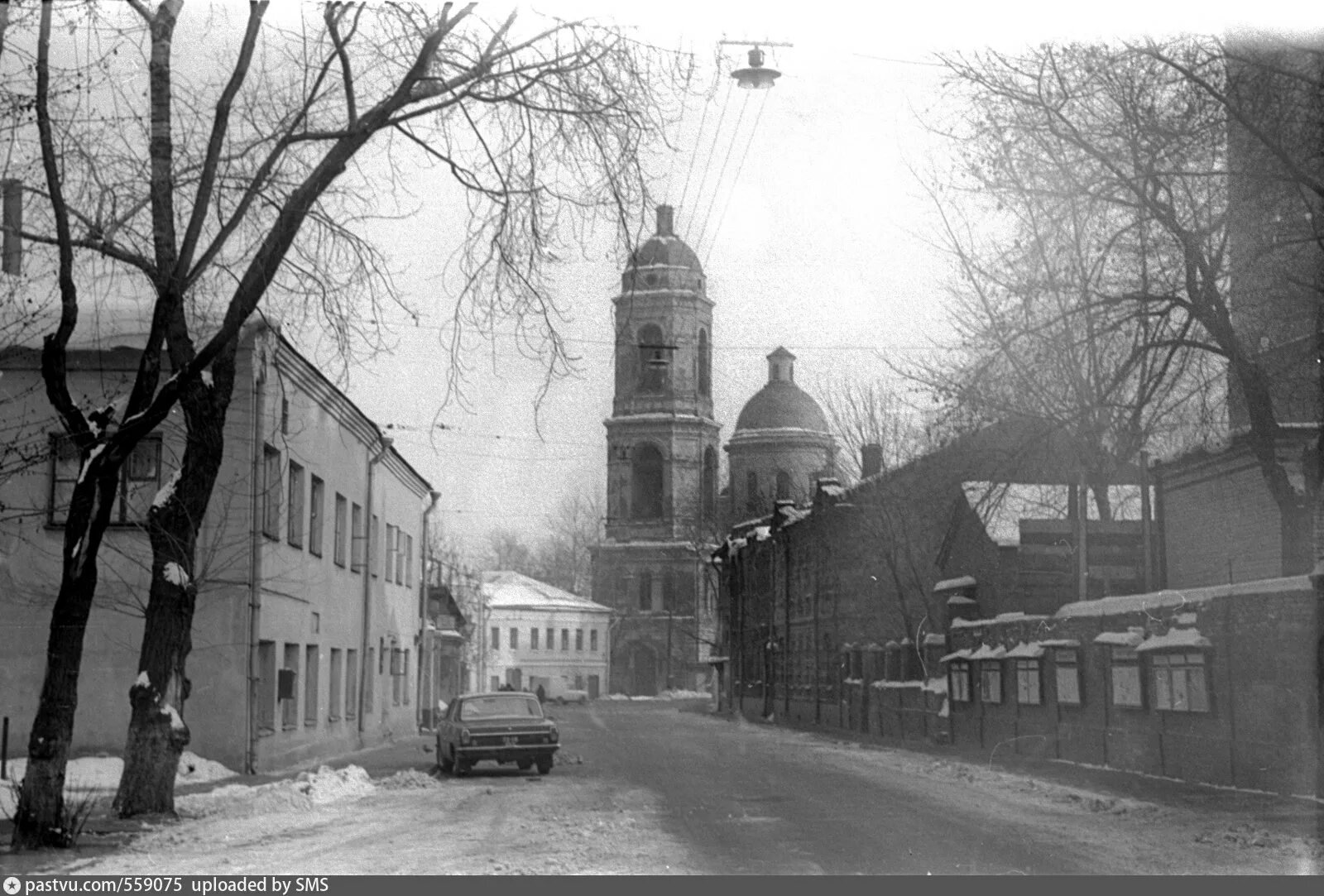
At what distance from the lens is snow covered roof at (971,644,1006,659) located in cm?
2878

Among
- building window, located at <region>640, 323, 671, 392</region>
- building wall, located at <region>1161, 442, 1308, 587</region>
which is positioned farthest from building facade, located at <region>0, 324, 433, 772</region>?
building wall, located at <region>1161, 442, 1308, 587</region>

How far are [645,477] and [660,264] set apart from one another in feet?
51.5

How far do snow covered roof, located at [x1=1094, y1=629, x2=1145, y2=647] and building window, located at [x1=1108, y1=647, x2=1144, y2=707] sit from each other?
172mm

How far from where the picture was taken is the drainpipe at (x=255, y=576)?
2345 cm

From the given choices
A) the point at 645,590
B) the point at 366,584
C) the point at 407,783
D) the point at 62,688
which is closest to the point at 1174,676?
the point at 407,783

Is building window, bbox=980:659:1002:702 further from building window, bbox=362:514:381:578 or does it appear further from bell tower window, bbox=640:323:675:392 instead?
building window, bbox=362:514:381:578

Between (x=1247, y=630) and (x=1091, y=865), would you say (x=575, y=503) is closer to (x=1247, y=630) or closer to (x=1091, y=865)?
(x=1247, y=630)

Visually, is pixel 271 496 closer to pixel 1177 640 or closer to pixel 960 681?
pixel 1177 640

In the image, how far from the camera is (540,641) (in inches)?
3733

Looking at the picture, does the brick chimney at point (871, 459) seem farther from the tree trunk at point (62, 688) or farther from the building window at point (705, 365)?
the tree trunk at point (62, 688)

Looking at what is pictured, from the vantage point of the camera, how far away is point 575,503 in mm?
27469

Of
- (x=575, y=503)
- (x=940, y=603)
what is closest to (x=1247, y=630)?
(x=575, y=503)

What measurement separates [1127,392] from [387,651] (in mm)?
19186

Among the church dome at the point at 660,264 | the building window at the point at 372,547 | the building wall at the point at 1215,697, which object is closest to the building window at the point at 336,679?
the building window at the point at 372,547
